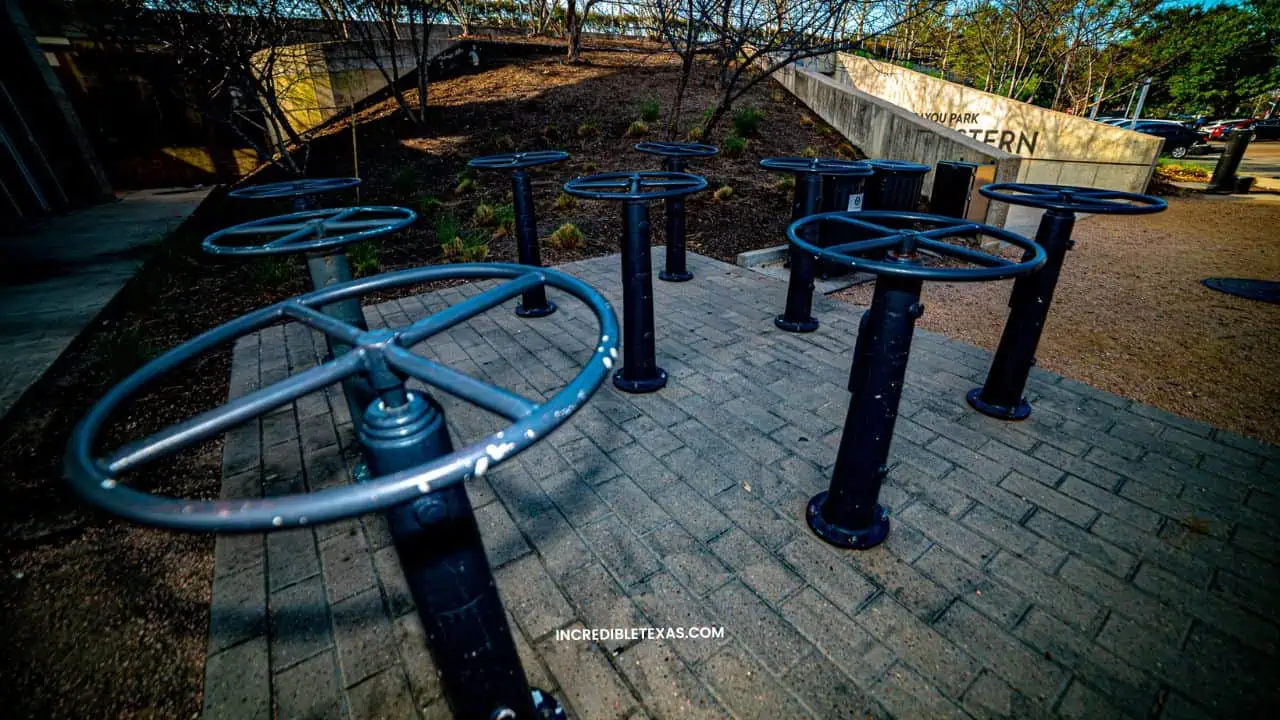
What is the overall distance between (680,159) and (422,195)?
5.30m

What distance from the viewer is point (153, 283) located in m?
5.42

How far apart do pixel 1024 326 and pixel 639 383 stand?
2333 mm

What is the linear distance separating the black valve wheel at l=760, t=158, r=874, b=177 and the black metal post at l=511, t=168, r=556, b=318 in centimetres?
208

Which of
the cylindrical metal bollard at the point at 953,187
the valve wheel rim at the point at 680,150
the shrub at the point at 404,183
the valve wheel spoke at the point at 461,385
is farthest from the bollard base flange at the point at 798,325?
the shrub at the point at 404,183

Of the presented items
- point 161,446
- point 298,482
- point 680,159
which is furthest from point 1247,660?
point 680,159

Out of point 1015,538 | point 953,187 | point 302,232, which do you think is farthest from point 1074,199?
point 953,187

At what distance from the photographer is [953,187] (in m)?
7.11

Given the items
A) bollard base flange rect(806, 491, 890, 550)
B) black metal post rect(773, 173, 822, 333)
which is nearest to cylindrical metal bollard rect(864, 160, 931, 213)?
black metal post rect(773, 173, 822, 333)

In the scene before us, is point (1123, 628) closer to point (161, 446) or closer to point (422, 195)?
point (161, 446)

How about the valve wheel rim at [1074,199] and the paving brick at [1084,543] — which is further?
the valve wheel rim at [1074,199]

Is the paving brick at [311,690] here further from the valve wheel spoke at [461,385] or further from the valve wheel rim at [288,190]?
the valve wheel rim at [288,190]

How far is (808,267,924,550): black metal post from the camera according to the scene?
1.79 meters

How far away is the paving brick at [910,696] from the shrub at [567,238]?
6.06m

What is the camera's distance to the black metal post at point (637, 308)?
3189 mm
